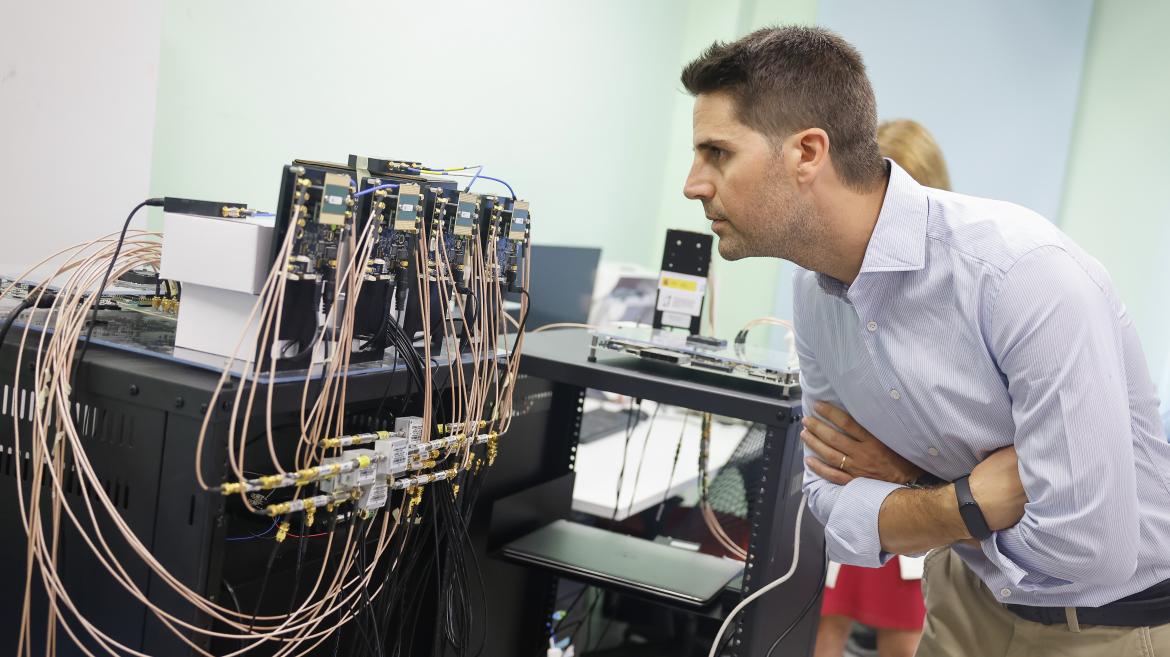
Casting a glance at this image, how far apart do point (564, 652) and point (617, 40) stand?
108 inches

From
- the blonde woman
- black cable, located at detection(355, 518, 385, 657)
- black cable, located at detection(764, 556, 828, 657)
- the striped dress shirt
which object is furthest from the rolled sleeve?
the blonde woman

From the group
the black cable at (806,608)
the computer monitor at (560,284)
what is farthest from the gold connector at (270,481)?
the computer monitor at (560,284)

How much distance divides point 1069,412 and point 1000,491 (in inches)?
6.2

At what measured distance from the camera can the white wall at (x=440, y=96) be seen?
2.14 m

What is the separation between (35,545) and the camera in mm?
1092

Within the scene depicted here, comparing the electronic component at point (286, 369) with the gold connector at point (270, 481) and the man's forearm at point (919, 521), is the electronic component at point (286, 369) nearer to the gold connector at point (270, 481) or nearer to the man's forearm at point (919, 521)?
the gold connector at point (270, 481)

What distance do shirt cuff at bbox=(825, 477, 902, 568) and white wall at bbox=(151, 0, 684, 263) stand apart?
1.54 meters

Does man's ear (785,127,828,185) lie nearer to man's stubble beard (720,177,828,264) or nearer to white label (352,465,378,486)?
man's stubble beard (720,177,828,264)

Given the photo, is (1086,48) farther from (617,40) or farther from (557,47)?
(557,47)

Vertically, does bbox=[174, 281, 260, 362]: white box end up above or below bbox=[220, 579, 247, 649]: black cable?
above

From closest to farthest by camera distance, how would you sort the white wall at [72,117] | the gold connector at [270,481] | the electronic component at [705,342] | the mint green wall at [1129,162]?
the gold connector at [270,481], the white wall at [72,117], the electronic component at [705,342], the mint green wall at [1129,162]

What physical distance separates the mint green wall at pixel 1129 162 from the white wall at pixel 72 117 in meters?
3.98

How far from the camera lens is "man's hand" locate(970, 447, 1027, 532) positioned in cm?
116

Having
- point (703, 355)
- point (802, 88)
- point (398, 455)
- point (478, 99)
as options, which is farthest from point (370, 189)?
point (478, 99)
